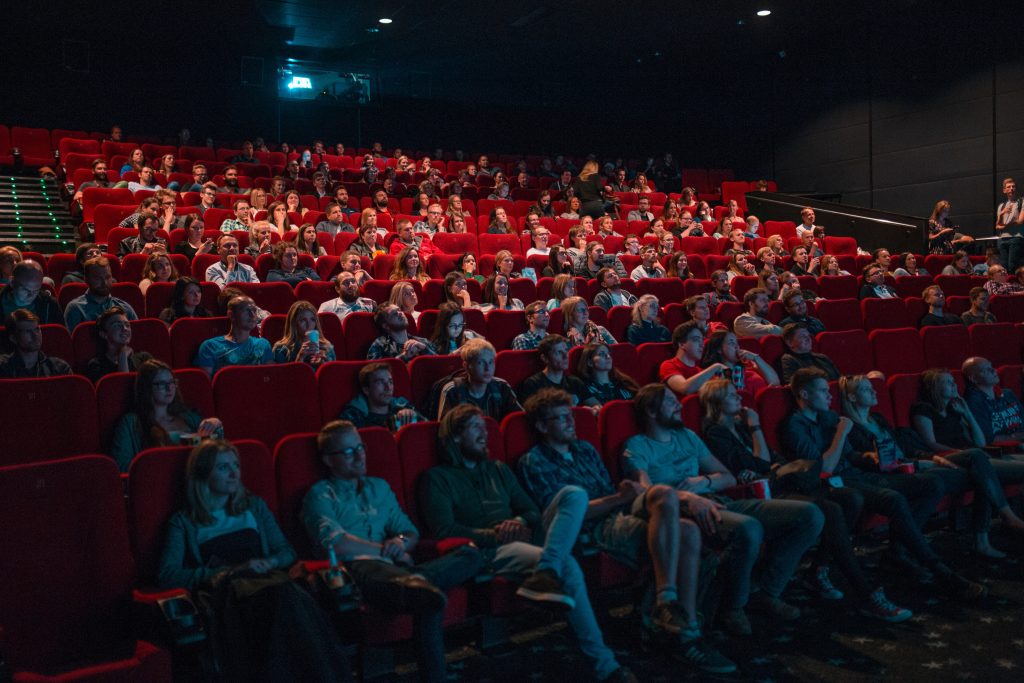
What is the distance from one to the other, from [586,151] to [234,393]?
7365 mm

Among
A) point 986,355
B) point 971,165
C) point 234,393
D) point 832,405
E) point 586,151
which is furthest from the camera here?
point 586,151

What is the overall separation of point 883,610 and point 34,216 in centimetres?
459

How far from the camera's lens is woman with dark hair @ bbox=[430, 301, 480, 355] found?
105 inches

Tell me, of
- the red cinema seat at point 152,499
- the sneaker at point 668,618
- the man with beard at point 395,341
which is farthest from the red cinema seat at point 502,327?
the red cinema seat at point 152,499

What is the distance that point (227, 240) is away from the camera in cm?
326

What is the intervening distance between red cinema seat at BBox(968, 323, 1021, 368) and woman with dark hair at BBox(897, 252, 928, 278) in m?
1.21

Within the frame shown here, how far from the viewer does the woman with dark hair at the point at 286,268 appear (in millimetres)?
3273

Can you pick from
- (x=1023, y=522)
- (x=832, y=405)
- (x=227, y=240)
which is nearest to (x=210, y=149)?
(x=227, y=240)

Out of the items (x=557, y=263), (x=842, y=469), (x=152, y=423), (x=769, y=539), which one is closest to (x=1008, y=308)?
(x=557, y=263)

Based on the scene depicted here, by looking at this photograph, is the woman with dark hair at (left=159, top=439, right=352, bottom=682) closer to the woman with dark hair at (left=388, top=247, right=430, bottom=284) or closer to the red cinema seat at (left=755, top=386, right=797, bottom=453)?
the red cinema seat at (left=755, top=386, right=797, bottom=453)

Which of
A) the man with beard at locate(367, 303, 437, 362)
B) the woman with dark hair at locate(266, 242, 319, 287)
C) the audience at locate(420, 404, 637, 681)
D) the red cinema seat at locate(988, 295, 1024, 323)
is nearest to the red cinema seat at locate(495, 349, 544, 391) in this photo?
the man with beard at locate(367, 303, 437, 362)

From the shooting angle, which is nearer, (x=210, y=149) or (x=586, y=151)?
(x=210, y=149)

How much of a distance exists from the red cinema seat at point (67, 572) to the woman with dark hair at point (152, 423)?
0.41 m

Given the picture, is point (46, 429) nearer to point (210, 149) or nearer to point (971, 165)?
point (210, 149)
